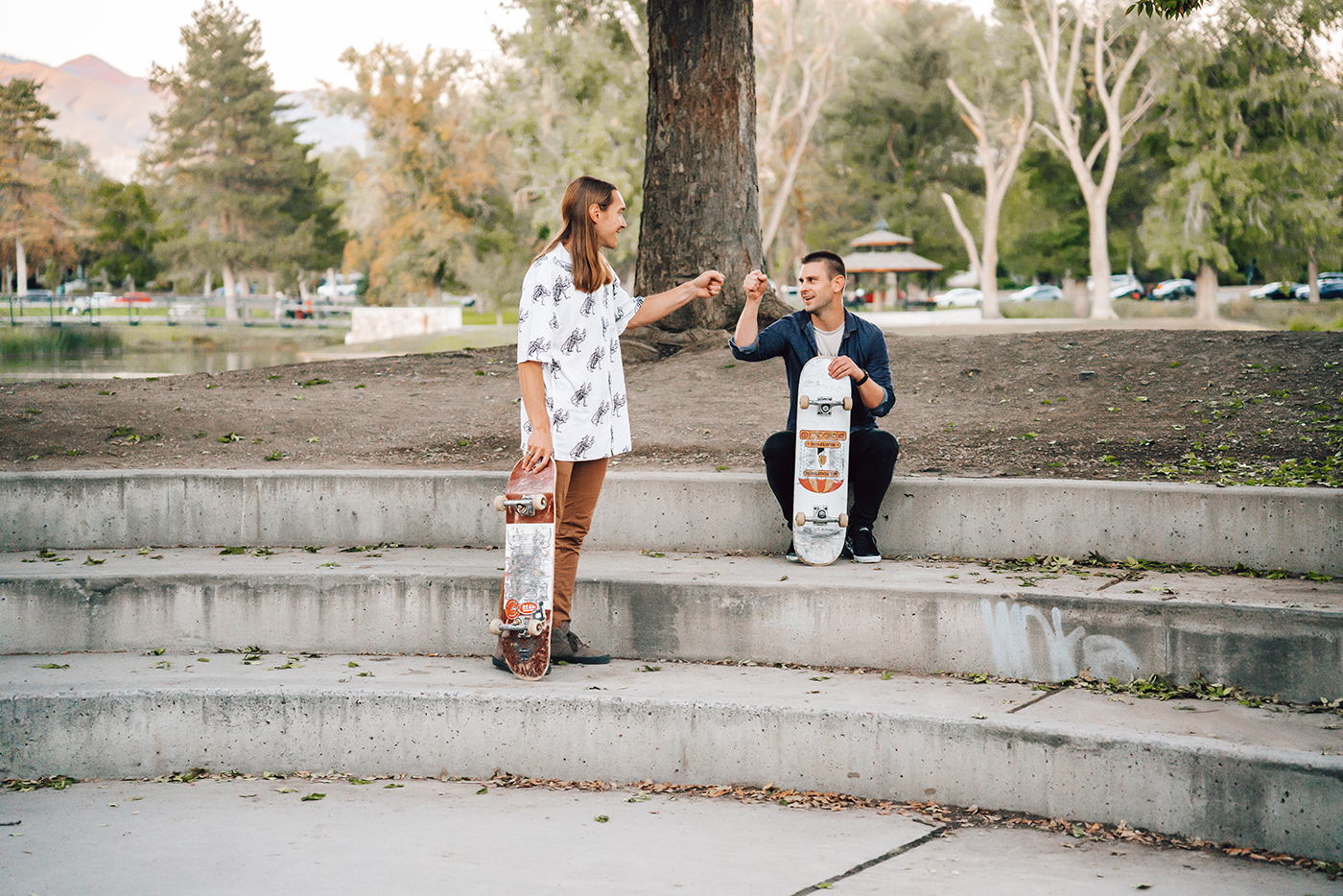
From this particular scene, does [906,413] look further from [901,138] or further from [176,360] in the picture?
[901,138]

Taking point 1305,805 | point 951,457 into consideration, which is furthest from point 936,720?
point 951,457

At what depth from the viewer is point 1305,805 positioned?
3223 mm

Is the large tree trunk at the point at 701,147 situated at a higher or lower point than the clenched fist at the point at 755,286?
higher

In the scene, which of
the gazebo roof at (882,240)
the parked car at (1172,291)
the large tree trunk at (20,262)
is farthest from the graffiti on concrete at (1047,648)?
the parked car at (1172,291)

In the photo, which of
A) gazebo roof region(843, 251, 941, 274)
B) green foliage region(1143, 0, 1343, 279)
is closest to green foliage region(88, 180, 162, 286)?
gazebo roof region(843, 251, 941, 274)

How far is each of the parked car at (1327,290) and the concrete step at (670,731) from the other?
55.1 meters

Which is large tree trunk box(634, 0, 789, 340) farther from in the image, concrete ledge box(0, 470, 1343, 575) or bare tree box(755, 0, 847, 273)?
bare tree box(755, 0, 847, 273)

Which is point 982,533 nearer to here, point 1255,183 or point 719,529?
point 719,529

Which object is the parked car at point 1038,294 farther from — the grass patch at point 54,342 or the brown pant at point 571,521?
the brown pant at point 571,521

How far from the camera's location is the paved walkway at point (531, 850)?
3.11 m

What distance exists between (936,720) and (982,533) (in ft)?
5.64

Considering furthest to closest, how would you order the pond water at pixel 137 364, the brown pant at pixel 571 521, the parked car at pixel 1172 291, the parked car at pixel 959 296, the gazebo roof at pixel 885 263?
the parked car at pixel 959 296 < the parked car at pixel 1172 291 < the gazebo roof at pixel 885 263 < the pond water at pixel 137 364 < the brown pant at pixel 571 521

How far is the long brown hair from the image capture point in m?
4.24

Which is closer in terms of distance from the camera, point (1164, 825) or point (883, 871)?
point (883, 871)
